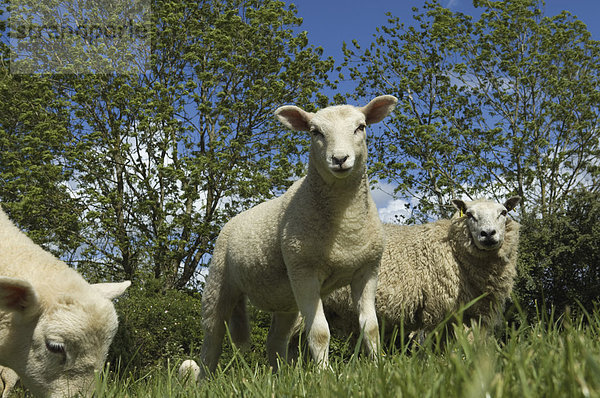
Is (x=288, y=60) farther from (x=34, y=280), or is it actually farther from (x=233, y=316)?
(x=34, y=280)

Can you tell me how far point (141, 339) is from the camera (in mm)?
9633

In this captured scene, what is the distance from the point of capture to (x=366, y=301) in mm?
4062

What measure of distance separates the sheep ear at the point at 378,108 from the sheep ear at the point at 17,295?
288 cm

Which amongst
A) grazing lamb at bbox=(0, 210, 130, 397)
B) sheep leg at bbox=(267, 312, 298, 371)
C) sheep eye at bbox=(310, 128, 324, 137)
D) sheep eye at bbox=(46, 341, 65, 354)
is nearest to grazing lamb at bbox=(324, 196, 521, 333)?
sheep leg at bbox=(267, 312, 298, 371)

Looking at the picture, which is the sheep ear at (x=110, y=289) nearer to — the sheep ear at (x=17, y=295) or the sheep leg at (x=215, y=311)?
the sheep ear at (x=17, y=295)

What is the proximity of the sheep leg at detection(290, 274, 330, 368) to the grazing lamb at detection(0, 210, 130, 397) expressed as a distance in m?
1.39

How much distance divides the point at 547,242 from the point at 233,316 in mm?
7237

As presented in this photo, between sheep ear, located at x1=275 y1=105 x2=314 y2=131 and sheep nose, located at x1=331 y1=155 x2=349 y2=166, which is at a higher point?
sheep ear, located at x1=275 y1=105 x2=314 y2=131

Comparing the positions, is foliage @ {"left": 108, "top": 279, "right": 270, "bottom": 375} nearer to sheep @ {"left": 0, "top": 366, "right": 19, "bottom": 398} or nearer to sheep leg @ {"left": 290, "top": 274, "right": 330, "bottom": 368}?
sheep @ {"left": 0, "top": 366, "right": 19, "bottom": 398}

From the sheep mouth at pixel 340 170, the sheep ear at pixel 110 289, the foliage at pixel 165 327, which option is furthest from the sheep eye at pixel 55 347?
the foliage at pixel 165 327

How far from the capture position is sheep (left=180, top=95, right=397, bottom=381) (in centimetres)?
391

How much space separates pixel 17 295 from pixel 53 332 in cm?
35

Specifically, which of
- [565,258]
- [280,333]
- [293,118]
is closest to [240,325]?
[280,333]

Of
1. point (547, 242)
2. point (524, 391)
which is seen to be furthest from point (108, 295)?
point (547, 242)
